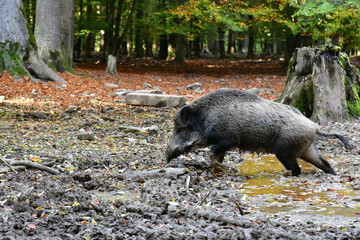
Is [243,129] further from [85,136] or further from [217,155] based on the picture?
[85,136]

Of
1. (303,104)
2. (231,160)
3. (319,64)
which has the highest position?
(319,64)

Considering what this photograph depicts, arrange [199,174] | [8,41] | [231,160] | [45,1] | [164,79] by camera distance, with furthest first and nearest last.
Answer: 1. [164,79]
2. [45,1]
3. [8,41]
4. [231,160]
5. [199,174]

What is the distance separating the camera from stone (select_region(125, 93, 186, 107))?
12727 mm

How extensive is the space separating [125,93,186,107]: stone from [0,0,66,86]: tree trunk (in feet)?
12.0

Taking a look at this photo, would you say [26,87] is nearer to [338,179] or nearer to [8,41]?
[8,41]

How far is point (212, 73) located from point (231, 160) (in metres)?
18.6

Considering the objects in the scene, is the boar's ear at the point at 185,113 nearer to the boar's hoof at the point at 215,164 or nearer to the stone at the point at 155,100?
the boar's hoof at the point at 215,164

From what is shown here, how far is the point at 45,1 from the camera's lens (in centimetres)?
1789

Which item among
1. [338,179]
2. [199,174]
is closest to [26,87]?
[199,174]

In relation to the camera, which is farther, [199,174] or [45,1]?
[45,1]

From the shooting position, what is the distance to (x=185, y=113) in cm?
683

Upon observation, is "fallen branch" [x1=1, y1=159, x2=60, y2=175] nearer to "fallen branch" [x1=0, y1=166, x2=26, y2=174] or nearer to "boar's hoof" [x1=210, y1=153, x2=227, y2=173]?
"fallen branch" [x1=0, y1=166, x2=26, y2=174]

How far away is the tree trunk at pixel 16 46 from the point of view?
14.6 metres

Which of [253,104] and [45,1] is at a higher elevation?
[45,1]
